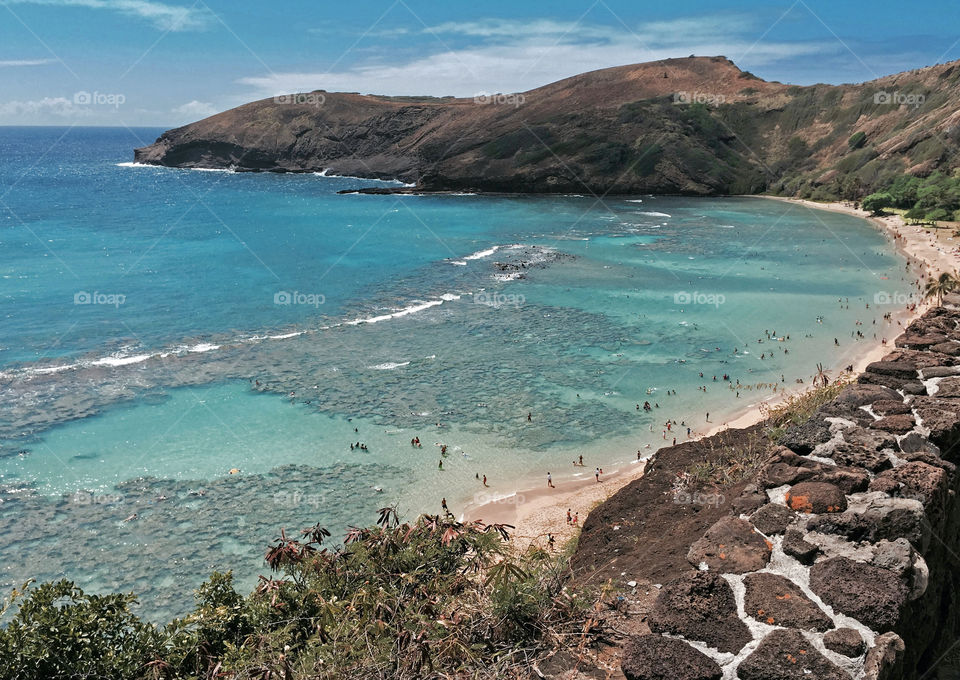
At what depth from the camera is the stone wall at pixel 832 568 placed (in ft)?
17.6

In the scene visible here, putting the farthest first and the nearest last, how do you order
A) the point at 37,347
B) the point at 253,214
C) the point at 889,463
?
the point at 253,214, the point at 37,347, the point at 889,463

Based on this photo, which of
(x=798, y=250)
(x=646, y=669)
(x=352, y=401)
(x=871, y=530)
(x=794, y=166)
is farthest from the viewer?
(x=794, y=166)

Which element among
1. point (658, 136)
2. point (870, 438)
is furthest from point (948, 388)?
point (658, 136)

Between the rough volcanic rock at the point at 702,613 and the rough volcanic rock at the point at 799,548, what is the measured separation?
2.68 feet

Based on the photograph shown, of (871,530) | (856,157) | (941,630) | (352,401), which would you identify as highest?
(856,157)

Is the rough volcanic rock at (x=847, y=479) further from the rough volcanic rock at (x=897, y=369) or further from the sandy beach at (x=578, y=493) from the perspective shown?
the sandy beach at (x=578, y=493)

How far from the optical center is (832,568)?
241 inches

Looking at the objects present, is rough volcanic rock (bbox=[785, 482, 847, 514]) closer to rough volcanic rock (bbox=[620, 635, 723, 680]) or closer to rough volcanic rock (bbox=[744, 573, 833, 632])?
rough volcanic rock (bbox=[744, 573, 833, 632])

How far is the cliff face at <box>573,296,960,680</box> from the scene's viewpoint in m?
5.42

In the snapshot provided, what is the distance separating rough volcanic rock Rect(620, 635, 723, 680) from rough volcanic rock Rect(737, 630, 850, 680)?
0.83 feet

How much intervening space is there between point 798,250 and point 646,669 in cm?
6493

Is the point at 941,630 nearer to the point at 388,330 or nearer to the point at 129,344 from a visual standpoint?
the point at 388,330

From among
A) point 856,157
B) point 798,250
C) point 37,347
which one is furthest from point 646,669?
point 856,157

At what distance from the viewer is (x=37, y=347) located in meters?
38.0
